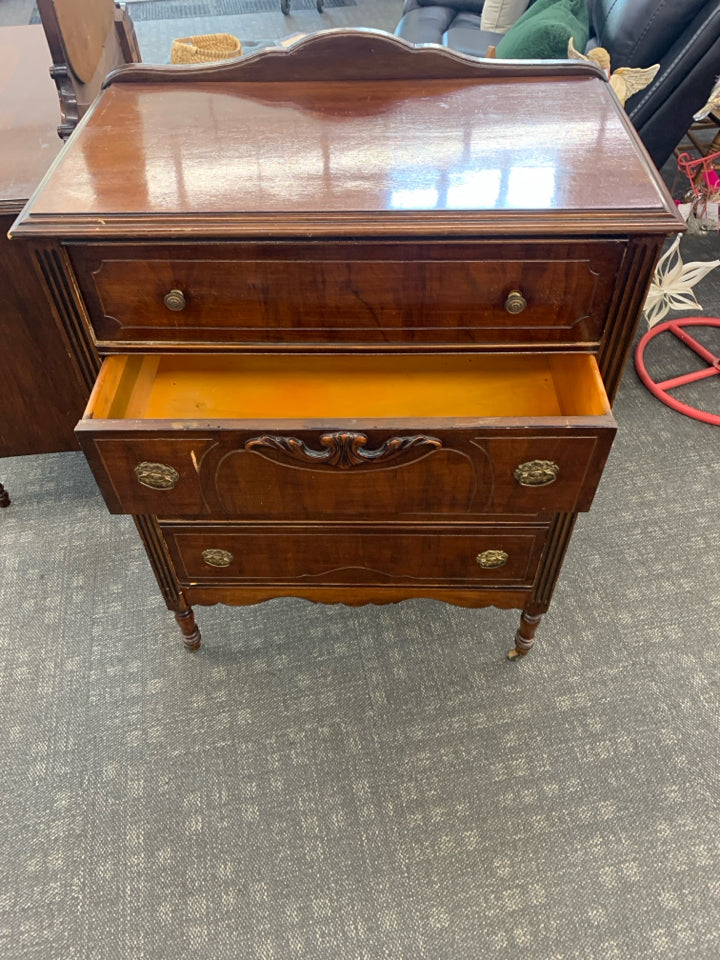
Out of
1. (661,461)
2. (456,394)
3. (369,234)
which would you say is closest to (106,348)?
(369,234)

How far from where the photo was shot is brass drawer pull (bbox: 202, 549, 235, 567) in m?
1.10

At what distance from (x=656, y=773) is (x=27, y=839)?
1.09 metres

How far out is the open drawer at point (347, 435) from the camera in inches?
33.3

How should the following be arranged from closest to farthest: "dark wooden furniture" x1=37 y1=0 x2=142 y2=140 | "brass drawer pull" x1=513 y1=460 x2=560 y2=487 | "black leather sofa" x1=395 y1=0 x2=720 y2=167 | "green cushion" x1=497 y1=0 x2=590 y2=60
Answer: "brass drawer pull" x1=513 y1=460 x2=560 y2=487, "dark wooden furniture" x1=37 y1=0 x2=142 y2=140, "black leather sofa" x1=395 y1=0 x2=720 y2=167, "green cushion" x1=497 y1=0 x2=590 y2=60

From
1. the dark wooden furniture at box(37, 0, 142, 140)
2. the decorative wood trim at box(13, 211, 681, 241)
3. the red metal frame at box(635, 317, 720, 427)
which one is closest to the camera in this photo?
the decorative wood trim at box(13, 211, 681, 241)

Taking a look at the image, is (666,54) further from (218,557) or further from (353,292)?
(218,557)

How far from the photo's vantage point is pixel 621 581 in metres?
1.46

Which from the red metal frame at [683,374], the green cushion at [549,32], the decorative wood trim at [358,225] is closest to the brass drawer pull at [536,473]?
the decorative wood trim at [358,225]

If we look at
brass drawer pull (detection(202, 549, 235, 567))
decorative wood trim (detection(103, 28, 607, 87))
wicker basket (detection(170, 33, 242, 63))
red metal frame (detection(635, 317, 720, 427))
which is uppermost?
decorative wood trim (detection(103, 28, 607, 87))

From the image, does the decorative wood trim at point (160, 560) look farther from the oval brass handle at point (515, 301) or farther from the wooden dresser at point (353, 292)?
the oval brass handle at point (515, 301)

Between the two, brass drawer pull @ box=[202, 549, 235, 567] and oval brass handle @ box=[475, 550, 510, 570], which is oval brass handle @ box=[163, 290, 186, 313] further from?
oval brass handle @ box=[475, 550, 510, 570]

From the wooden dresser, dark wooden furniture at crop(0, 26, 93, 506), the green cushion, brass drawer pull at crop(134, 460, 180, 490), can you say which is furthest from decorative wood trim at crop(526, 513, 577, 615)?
the green cushion

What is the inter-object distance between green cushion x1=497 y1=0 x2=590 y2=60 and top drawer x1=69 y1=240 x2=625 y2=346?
1142mm

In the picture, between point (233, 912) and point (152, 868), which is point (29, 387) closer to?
point (152, 868)
